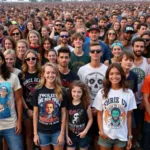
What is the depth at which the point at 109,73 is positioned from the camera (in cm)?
362

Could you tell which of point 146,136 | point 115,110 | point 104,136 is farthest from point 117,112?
point 146,136

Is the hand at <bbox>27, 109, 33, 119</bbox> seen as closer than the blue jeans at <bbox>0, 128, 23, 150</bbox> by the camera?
No

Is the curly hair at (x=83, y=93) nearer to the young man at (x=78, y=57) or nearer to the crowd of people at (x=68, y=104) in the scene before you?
the crowd of people at (x=68, y=104)

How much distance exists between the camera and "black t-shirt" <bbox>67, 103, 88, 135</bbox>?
145 inches

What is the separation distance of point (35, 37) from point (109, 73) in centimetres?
255

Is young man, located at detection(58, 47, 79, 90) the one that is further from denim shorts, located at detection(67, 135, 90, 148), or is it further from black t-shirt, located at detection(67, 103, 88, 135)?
denim shorts, located at detection(67, 135, 90, 148)

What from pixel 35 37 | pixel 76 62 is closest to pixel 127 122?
pixel 76 62

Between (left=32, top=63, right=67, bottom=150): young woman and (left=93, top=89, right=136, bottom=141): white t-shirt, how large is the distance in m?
0.63

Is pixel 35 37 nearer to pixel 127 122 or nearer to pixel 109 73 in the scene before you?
pixel 109 73

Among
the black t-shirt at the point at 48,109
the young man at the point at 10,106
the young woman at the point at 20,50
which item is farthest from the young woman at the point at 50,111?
the young woman at the point at 20,50

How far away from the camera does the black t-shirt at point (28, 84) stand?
13.3 feet

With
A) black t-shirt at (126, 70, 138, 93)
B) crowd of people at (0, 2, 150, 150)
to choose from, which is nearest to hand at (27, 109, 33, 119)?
crowd of people at (0, 2, 150, 150)

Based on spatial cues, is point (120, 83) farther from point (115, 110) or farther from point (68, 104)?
point (68, 104)

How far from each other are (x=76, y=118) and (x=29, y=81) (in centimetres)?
102
